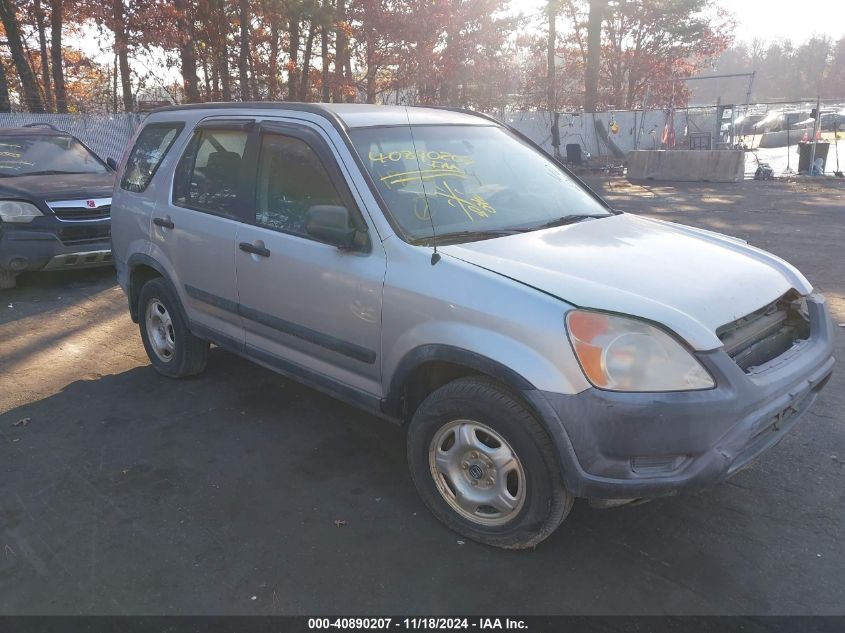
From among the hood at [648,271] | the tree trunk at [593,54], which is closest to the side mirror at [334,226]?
the hood at [648,271]

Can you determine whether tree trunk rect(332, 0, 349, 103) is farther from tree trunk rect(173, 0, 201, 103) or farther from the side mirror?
the side mirror

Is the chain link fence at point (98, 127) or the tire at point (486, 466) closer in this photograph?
the tire at point (486, 466)

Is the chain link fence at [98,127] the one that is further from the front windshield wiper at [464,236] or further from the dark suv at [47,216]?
the front windshield wiper at [464,236]

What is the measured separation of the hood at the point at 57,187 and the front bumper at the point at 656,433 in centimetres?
706

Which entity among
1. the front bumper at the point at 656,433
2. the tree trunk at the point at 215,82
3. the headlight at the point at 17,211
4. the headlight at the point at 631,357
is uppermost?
the tree trunk at the point at 215,82

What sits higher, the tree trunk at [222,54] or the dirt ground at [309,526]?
the tree trunk at [222,54]

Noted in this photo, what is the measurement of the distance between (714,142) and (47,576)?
2093cm

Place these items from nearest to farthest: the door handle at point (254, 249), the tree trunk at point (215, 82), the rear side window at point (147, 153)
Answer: the door handle at point (254, 249) → the rear side window at point (147, 153) → the tree trunk at point (215, 82)

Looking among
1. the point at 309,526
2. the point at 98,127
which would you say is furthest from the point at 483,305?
the point at 98,127

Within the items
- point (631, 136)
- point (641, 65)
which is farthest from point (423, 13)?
point (641, 65)

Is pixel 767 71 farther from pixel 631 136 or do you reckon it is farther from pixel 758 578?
pixel 758 578

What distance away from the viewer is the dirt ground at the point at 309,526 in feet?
9.16

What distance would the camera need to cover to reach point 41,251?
7629 millimetres

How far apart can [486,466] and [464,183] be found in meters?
1.56
